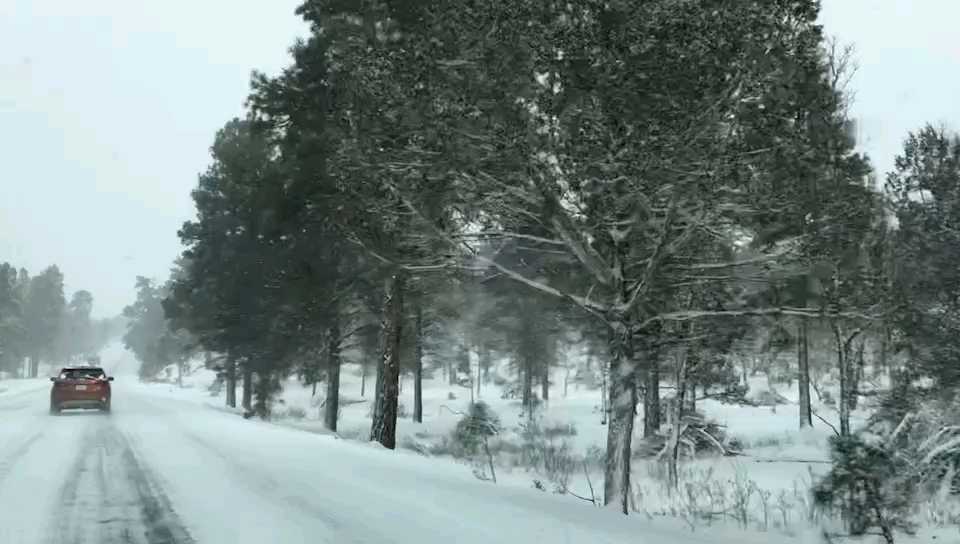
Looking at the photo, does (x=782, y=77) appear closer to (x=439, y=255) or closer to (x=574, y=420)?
(x=439, y=255)

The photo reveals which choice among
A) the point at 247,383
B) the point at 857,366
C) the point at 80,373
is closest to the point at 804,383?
the point at 857,366

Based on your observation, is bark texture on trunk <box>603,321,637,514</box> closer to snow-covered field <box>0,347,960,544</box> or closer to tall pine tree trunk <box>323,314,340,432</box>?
snow-covered field <box>0,347,960,544</box>

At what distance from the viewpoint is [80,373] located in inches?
952

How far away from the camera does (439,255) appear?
1077 cm

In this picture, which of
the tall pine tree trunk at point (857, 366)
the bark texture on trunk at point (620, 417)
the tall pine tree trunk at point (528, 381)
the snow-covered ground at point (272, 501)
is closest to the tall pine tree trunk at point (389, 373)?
the snow-covered ground at point (272, 501)

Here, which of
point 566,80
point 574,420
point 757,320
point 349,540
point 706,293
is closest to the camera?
point 349,540

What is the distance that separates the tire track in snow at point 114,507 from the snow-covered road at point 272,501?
0.02 metres

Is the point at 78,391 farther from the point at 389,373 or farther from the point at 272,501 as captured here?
the point at 272,501

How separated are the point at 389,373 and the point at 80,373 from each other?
1449 centimetres

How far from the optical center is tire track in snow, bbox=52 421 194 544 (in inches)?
240

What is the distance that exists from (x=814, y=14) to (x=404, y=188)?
539 cm

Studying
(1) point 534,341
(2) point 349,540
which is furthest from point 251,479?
(1) point 534,341

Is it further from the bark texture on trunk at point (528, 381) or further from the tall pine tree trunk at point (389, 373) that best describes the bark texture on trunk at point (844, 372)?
the bark texture on trunk at point (528, 381)

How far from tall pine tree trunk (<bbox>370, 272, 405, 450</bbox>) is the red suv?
Answer: 40.9 ft
